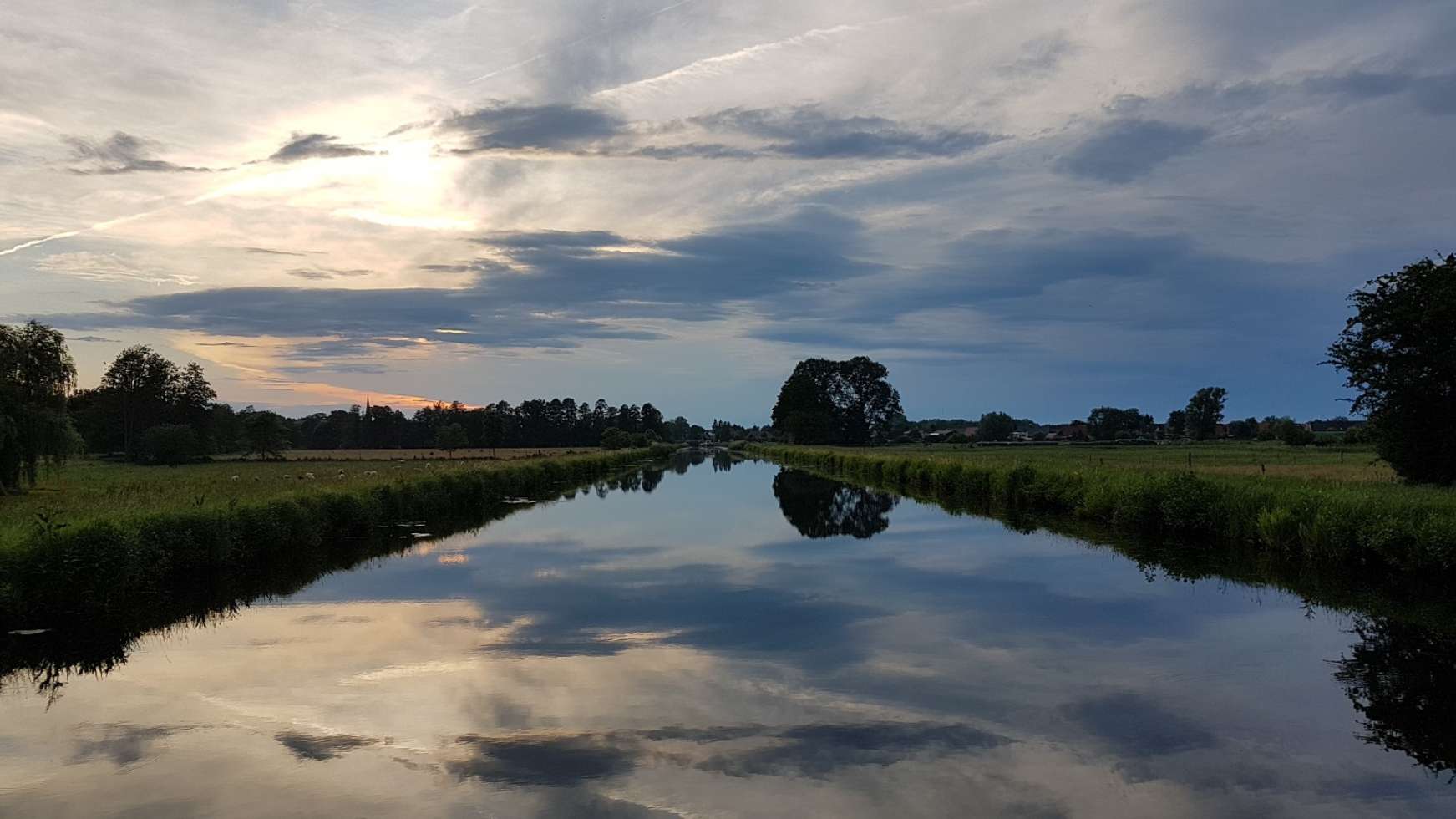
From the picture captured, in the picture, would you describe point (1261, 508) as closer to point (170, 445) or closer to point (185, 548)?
point (185, 548)

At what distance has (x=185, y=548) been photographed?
1573 centimetres

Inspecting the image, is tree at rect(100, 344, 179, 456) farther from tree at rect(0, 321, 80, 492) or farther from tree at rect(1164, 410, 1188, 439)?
tree at rect(1164, 410, 1188, 439)

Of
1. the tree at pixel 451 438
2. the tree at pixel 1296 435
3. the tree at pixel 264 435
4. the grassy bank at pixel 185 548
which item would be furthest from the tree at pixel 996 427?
the grassy bank at pixel 185 548

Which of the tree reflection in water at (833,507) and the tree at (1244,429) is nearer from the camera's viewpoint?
the tree reflection in water at (833,507)

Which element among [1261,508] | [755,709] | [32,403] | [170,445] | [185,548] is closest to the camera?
[755,709]

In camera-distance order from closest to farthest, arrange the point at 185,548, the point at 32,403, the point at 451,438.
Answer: the point at 185,548
the point at 32,403
the point at 451,438

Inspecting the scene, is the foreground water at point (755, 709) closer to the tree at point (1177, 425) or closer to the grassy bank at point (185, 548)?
the grassy bank at point (185, 548)

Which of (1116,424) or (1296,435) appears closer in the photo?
(1296,435)

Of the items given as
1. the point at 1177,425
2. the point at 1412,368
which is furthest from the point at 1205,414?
the point at 1412,368

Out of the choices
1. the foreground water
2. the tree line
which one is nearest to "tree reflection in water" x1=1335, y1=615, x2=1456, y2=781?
the foreground water

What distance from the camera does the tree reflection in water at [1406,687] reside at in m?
7.54

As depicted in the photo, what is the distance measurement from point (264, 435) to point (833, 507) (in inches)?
2590

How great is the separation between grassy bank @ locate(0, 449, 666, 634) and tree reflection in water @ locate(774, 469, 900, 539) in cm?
1164

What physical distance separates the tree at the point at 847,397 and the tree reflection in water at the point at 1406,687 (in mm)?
104715
